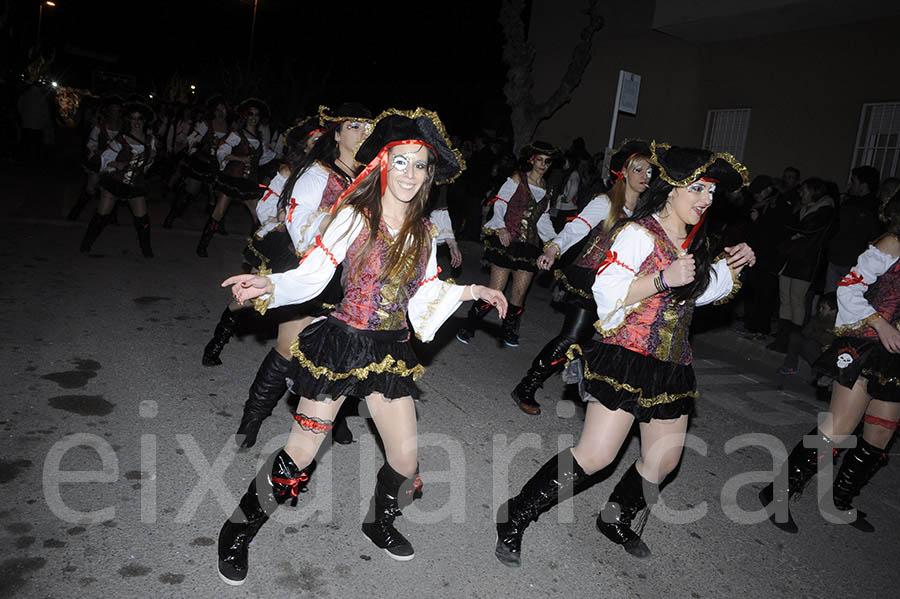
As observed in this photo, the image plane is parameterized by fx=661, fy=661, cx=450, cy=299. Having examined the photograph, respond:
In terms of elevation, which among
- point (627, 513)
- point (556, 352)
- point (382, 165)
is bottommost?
point (627, 513)

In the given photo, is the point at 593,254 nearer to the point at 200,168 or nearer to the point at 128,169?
the point at 128,169

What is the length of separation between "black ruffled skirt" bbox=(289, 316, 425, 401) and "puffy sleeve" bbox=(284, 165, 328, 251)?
922 millimetres

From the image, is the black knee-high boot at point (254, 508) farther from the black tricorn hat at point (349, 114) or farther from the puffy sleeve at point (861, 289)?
the puffy sleeve at point (861, 289)

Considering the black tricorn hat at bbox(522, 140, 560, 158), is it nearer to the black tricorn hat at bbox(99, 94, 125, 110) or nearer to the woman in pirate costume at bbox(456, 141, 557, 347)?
the woman in pirate costume at bbox(456, 141, 557, 347)

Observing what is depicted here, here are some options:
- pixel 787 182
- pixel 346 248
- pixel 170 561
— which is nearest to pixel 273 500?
pixel 170 561

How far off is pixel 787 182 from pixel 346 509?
842cm

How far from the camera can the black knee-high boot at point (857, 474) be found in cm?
394

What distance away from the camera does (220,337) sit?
5.42m

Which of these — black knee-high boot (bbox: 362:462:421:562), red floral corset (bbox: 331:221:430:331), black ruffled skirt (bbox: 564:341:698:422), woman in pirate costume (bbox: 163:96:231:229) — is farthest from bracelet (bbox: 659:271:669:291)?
woman in pirate costume (bbox: 163:96:231:229)

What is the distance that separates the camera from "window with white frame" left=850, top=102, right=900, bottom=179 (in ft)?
36.2

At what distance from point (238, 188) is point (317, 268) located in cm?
685

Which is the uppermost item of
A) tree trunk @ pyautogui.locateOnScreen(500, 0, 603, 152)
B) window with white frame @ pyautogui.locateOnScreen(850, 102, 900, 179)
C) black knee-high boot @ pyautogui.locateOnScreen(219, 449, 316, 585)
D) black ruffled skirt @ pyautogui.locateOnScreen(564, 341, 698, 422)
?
tree trunk @ pyautogui.locateOnScreen(500, 0, 603, 152)

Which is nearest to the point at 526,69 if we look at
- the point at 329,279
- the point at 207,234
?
the point at 207,234

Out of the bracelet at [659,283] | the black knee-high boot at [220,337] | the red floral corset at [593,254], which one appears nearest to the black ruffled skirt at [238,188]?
the black knee-high boot at [220,337]
